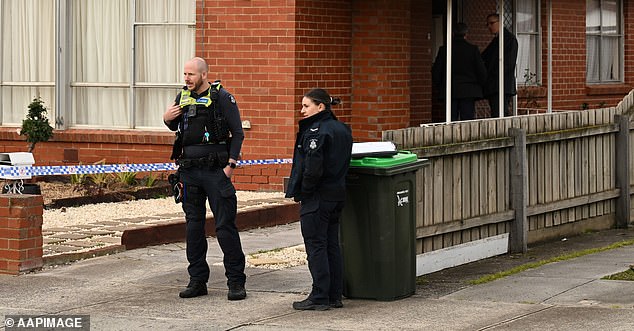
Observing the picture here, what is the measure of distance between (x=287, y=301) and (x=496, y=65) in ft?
28.1

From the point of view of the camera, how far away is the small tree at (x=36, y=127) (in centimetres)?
1708

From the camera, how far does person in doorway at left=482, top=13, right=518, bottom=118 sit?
17.8 m

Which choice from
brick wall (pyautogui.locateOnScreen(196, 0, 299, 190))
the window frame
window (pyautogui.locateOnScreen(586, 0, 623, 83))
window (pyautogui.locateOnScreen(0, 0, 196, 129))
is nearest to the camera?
brick wall (pyautogui.locateOnScreen(196, 0, 299, 190))

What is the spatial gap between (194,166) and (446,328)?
249 centimetres

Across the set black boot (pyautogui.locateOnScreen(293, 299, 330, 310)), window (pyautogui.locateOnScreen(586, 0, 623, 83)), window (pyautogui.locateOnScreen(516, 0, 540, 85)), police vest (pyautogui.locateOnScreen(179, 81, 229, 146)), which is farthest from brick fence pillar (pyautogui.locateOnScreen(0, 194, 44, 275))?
window (pyautogui.locateOnScreen(586, 0, 623, 83))

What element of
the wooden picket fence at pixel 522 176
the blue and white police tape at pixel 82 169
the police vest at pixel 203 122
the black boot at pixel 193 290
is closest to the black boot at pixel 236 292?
the black boot at pixel 193 290

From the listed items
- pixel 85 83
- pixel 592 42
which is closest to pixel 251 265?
pixel 85 83

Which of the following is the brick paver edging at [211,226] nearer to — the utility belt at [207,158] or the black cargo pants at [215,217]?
the black cargo pants at [215,217]

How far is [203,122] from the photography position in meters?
10.2

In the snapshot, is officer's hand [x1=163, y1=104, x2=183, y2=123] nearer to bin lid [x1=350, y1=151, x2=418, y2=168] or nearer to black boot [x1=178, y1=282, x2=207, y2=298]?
black boot [x1=178, y1=282, x2=207, y2=298]

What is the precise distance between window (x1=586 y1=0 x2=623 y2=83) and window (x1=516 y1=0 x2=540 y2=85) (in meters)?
2.39

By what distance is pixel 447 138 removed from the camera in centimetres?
1216

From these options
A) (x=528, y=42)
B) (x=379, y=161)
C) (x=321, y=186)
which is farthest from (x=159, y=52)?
(x=321, y=186)

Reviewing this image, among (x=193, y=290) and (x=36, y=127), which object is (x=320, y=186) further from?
(x=36, y=127)
